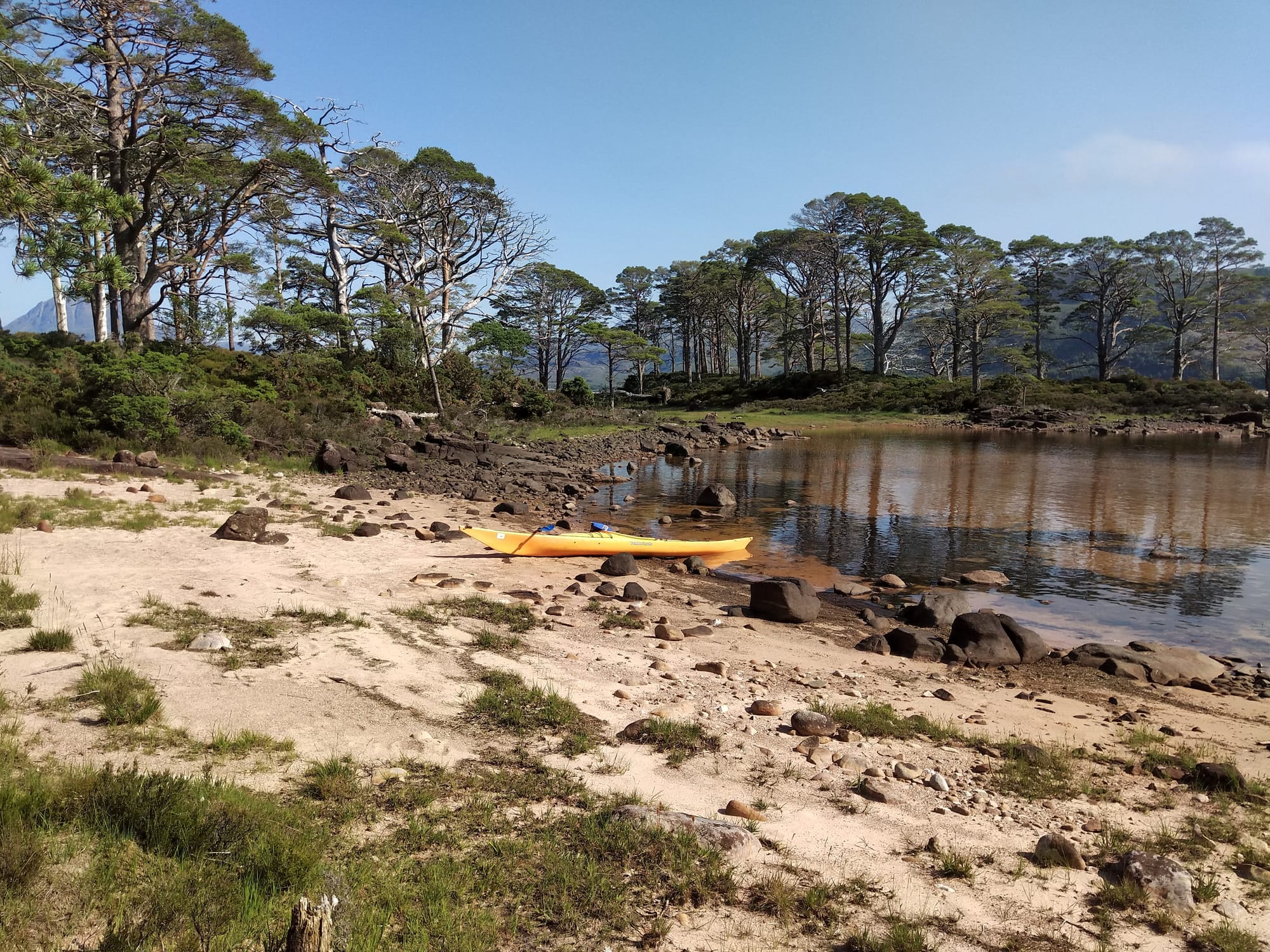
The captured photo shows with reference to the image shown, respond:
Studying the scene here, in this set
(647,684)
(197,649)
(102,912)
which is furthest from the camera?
(647,684)

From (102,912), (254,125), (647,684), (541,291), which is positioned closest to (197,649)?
(102,912)

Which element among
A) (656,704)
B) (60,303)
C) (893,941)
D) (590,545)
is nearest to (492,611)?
(656,704)

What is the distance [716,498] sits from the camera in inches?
762

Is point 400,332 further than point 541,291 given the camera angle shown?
No

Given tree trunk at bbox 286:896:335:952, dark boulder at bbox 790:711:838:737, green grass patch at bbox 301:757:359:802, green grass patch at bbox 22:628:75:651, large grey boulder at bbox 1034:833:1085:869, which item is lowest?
dark boulder at bbox 790:711:838:737

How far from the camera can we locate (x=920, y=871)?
3.98 m

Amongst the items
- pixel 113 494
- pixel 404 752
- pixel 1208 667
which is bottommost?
pixel 1208 667

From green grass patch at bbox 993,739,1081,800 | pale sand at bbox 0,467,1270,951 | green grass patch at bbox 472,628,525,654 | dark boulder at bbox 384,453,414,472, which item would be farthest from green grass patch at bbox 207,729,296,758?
dark boulder at bbox 384,453,414,472

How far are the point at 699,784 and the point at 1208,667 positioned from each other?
718 centimetres

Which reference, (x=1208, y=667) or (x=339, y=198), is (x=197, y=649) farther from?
(x=339, y=198)

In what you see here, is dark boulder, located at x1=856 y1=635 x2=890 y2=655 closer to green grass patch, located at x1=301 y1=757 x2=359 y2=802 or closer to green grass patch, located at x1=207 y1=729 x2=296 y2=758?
green grass patch, located at x1=301 y1=757 x2=359 y2=802

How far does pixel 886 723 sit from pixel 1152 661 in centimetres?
439

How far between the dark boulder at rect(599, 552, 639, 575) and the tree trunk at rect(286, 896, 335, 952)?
9.35 metres

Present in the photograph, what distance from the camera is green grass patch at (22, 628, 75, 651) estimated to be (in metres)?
5.82
